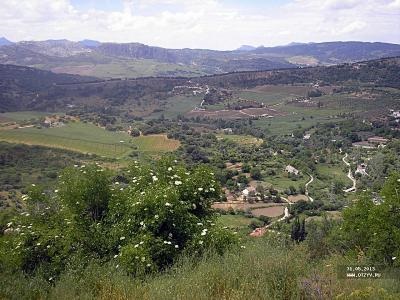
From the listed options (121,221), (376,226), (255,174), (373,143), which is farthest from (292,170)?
(121,221)

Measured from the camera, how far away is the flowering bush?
793cm

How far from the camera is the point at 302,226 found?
96.6 ft

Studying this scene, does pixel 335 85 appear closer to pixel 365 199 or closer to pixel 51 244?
pixel 365 199

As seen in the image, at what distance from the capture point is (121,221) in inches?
341

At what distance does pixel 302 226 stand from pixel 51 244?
23185 millimetres

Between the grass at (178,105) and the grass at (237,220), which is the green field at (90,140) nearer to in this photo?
the grass at (237,220)

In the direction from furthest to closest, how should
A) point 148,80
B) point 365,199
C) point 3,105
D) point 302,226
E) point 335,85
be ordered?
1. point 148,80
2. point 335,85
3. point 3,105
4. point 302,226
5. point 365,199

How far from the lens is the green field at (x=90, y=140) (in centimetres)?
7038

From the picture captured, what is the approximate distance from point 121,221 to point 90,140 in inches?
2804

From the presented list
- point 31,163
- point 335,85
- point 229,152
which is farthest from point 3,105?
point 335,85

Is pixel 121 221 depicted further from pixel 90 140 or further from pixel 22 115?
pixel 22 115

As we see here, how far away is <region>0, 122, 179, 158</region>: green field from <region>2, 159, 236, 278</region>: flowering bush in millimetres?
56637

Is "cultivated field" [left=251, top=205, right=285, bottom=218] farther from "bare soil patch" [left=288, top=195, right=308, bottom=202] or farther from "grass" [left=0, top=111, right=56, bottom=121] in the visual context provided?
"grass" [left=0, top=111, right=56, bottom=121]

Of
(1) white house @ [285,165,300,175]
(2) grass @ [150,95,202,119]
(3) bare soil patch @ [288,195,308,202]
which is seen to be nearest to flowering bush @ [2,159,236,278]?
(3) bare soil patch @ [288,195,308,202]
